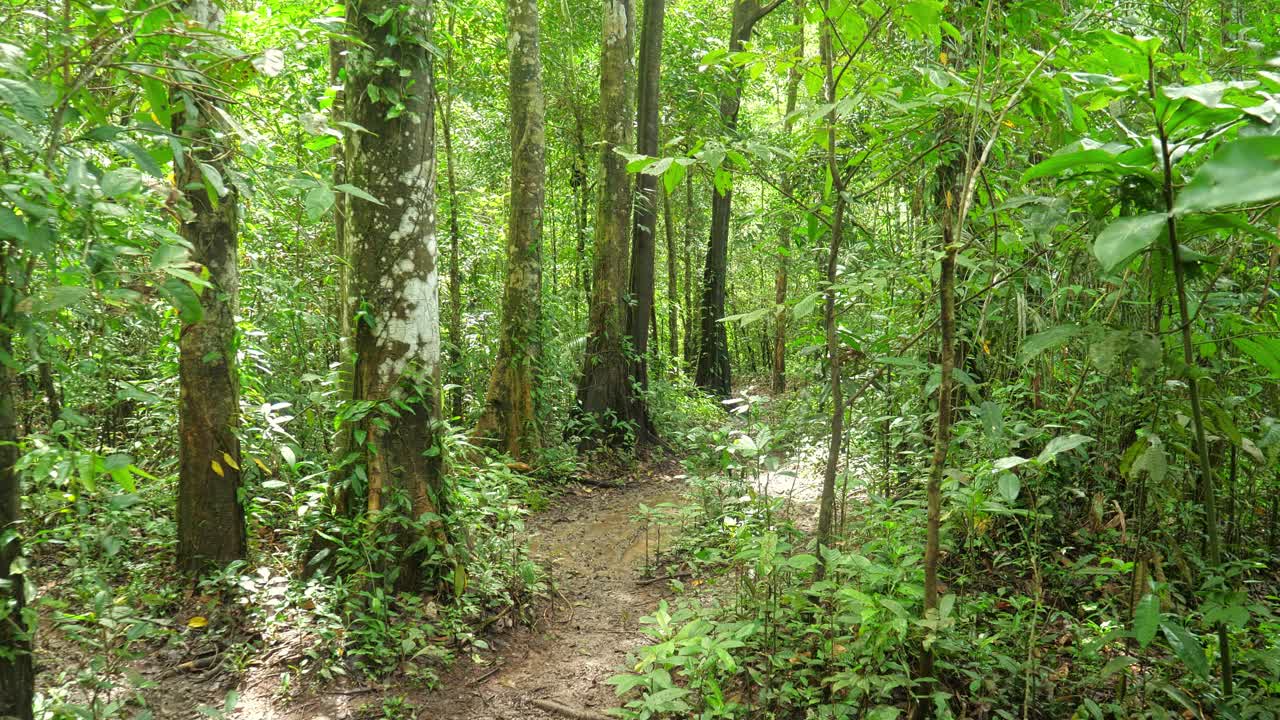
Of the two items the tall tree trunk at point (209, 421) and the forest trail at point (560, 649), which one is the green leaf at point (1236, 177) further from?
the tall tree trunk at point (209, 421)

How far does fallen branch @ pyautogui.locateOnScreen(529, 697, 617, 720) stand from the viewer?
353 cm

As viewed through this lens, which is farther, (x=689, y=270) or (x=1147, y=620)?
(x=689, y=270)

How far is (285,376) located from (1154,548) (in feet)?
22.3

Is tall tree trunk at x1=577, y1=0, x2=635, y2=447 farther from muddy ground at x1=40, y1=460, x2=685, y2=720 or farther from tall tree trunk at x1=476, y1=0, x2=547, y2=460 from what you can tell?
muddy ground at x1=40, y1=460, x2=685, y2=720

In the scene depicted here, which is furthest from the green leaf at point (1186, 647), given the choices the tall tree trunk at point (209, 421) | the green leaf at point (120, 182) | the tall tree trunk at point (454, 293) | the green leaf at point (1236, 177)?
the tall tree trunk at point (454, 293)

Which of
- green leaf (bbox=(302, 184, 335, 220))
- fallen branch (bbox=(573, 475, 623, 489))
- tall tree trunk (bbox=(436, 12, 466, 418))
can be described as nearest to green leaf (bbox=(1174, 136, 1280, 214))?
green leaf (bbox=(302, 184, 335, 220))

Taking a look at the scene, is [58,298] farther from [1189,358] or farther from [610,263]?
[610,263]

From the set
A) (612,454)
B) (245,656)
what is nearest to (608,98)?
(612,454)

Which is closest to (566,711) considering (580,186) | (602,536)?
(602,536)

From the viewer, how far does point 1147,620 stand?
210 cm

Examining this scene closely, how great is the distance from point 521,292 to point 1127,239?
276 inches

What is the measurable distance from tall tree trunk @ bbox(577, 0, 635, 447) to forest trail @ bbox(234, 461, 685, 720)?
2.48m

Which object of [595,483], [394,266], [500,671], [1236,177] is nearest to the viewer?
[1236,177]

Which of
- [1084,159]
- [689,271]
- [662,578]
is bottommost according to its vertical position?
[662,578]
